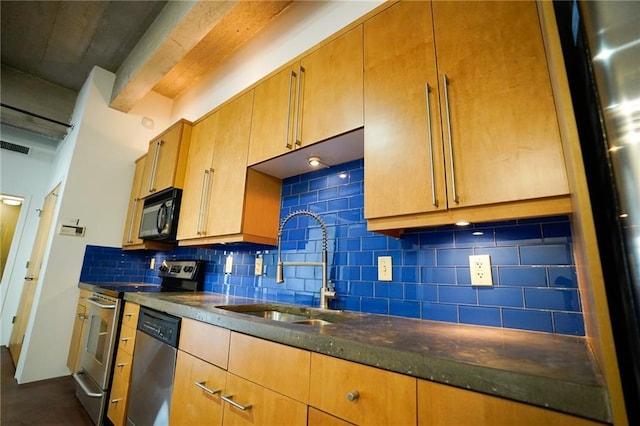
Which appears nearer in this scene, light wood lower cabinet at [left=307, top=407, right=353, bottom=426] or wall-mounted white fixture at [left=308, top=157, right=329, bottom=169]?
light wood lower cabinet at [left=307, top=407, right=353, bottom=426]

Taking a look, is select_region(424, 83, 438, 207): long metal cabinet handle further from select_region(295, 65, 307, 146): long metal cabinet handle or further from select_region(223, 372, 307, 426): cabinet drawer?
select_region(223, 372, 307, 426): cabinet drawer

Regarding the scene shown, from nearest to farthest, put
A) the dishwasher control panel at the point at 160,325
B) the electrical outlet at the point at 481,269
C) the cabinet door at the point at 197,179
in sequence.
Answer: the electrical outlet at the point at 481,269 → the dishwasher control panel at the point at 160,325 → the cabinet door at the point at 197,179

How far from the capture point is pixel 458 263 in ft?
3.96

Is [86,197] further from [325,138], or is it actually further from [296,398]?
[296,398]

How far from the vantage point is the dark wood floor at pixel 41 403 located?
6.55ft

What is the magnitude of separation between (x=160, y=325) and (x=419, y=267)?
55.2 inches

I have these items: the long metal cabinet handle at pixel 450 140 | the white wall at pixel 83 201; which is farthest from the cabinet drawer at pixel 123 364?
the long metal cabinet handle at pixel 450 140

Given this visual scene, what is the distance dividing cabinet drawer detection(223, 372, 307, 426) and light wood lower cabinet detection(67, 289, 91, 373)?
7.09 ft

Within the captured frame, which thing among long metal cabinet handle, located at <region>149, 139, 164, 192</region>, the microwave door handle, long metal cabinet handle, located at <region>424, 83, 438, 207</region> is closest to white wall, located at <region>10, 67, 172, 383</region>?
long metal cabinet handle, located at <region>149, 139, 164, 192</region>

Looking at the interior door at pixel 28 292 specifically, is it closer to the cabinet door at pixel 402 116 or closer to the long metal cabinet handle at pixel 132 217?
the long metal cabinet handle at pixel 132 217

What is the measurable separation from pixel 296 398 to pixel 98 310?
6.97 feet

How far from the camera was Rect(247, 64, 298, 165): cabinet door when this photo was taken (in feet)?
5.32

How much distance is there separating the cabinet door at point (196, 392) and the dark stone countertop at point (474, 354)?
0.24 metres

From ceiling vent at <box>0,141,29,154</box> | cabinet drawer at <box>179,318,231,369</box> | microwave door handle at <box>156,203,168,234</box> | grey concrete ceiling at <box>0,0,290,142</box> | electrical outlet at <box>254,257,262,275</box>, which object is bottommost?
cabinet drawer at <box>179,318,231,369</box>
